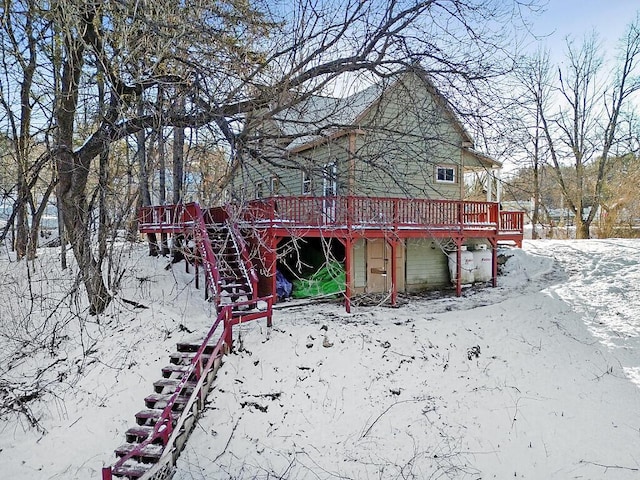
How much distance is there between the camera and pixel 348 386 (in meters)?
8.15

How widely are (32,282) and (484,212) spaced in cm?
1270

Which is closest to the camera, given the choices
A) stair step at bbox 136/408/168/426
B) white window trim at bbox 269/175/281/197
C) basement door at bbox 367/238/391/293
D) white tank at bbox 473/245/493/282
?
stair step at bbox 136/408/168/426

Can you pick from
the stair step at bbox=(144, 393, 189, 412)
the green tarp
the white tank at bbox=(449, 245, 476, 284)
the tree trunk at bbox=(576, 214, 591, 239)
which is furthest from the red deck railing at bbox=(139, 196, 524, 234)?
the tree trunk at bbox=(576, 214, 591, 239)

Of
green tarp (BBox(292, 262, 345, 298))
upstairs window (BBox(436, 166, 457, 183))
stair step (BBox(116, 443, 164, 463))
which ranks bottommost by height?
stair step (BBox(116, 443, 164, 463))

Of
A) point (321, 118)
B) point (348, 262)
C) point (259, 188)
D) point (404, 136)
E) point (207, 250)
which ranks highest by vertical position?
point (321, 118)

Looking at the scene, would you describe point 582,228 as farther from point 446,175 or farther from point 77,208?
point 77,208

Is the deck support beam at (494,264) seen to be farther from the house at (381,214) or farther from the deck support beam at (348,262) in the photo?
the deck support beam at (348,262)

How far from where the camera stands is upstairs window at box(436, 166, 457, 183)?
13828 millimetres

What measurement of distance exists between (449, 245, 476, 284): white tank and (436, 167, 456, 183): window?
2.29m

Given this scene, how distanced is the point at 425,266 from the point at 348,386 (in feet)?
21.5

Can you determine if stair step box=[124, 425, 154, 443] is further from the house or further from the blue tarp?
the blue tarp

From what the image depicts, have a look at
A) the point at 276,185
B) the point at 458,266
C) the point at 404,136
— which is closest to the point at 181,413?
the point at 276,185

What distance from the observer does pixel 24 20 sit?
558 centimetres

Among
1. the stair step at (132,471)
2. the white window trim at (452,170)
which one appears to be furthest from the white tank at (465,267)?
Answer: the stair step at (132,471)
